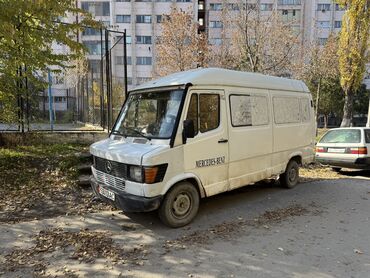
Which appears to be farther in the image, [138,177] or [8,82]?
[8,82]

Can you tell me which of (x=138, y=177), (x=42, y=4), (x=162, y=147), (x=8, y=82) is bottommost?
(x=138, y=177)

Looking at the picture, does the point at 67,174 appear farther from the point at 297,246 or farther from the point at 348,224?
the point at 348,224

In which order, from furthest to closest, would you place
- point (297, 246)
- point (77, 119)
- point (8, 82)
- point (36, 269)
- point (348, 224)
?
point (77, 119) < point (8, 82) < point (348, 224) < point (297, 246) < point (36, 269)

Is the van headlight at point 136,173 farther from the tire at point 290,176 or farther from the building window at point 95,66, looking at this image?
the building window at point 95,66

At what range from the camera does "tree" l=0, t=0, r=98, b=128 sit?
275 inches

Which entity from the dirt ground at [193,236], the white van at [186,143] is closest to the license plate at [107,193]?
the white van at [186,143]

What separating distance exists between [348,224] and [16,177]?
7486 mm

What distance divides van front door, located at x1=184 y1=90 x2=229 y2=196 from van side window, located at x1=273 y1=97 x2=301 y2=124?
2.00m

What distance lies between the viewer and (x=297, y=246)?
4664mm

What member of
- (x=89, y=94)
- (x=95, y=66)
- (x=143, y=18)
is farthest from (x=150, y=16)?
(x=95, y=66)

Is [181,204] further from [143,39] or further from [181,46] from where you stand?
[143,39]

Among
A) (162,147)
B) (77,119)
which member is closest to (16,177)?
(162,147)

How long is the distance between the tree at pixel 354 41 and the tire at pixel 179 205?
15324 mm

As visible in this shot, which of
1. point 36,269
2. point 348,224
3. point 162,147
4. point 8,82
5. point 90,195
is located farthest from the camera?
point 8,82
